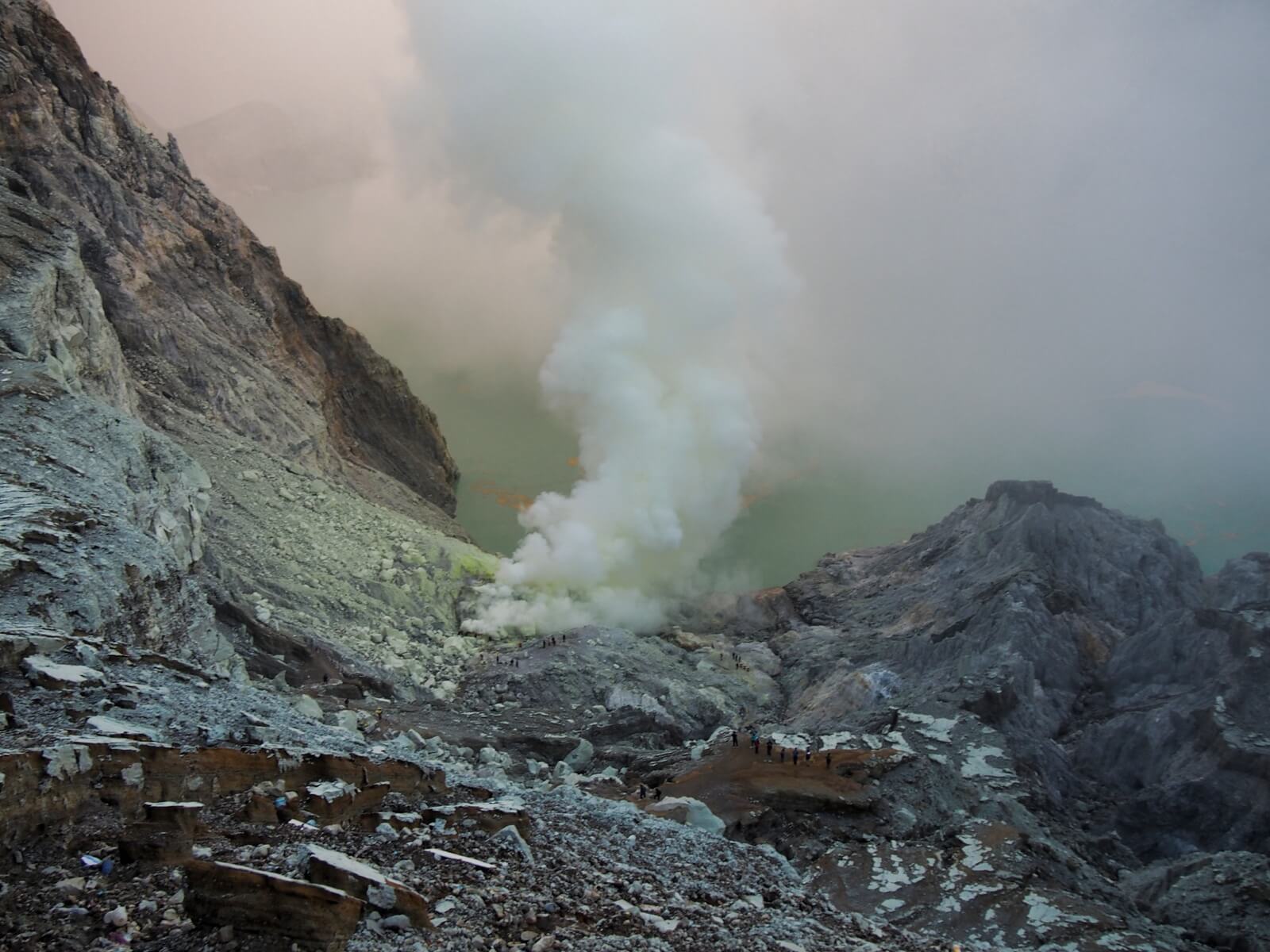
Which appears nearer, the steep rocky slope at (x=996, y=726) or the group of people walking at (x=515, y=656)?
the steep rocky slope at (x=996, y=726)

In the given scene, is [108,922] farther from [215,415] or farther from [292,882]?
[215,415]

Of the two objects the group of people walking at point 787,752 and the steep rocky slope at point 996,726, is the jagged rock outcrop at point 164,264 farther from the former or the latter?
the group of people walking at point 787,752

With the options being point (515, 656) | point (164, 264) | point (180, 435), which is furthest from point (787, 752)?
point (164, 264)

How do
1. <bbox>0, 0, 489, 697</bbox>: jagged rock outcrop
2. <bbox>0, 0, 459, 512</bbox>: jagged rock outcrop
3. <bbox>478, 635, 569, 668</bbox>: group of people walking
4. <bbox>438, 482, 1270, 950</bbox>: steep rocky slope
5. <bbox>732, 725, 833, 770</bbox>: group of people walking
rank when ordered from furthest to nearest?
<bbox>0, 0, 459, 512</bbox>: jagged rock outcrop → <bbox>478, 635, 569, 668</bbox>: group of people walking → <bbox>732, 725, 833, 770</bbox>: group of people walking → <bbox>0, 0, 489, 697</bbox>: jagged rock outcrop → <bbox>438, 482, 1270, 950</bbox>: steep rocky slope

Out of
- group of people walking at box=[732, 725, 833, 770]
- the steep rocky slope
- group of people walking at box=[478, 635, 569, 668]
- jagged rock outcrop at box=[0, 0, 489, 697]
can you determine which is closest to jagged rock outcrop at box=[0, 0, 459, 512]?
jagged rock outcrop at box=[0, 0, 489, 697]

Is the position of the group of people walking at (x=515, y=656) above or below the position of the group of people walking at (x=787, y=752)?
above

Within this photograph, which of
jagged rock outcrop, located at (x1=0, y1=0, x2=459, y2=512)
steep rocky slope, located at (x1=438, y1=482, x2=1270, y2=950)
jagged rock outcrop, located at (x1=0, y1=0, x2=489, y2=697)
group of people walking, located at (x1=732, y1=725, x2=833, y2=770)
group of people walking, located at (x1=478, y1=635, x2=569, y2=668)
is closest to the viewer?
steep rocky slope, located at (x1=438, y1=482, x2=1270, y2=950)

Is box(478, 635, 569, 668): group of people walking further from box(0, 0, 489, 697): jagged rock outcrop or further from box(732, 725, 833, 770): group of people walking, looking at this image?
box(732, 725, 833, 770): group of people walking

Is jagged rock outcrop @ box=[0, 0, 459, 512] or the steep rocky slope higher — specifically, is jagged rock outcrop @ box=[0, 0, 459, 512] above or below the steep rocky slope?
above

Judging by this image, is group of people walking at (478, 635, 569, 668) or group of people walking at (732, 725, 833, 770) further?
group of people walking at (478, 635, 569, 668)

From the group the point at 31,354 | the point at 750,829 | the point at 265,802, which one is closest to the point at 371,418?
the point at 31,354

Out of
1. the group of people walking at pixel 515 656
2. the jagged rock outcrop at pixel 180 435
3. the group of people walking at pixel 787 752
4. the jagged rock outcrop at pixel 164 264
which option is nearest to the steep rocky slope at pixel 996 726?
the group of people walking at pixel 787 752
